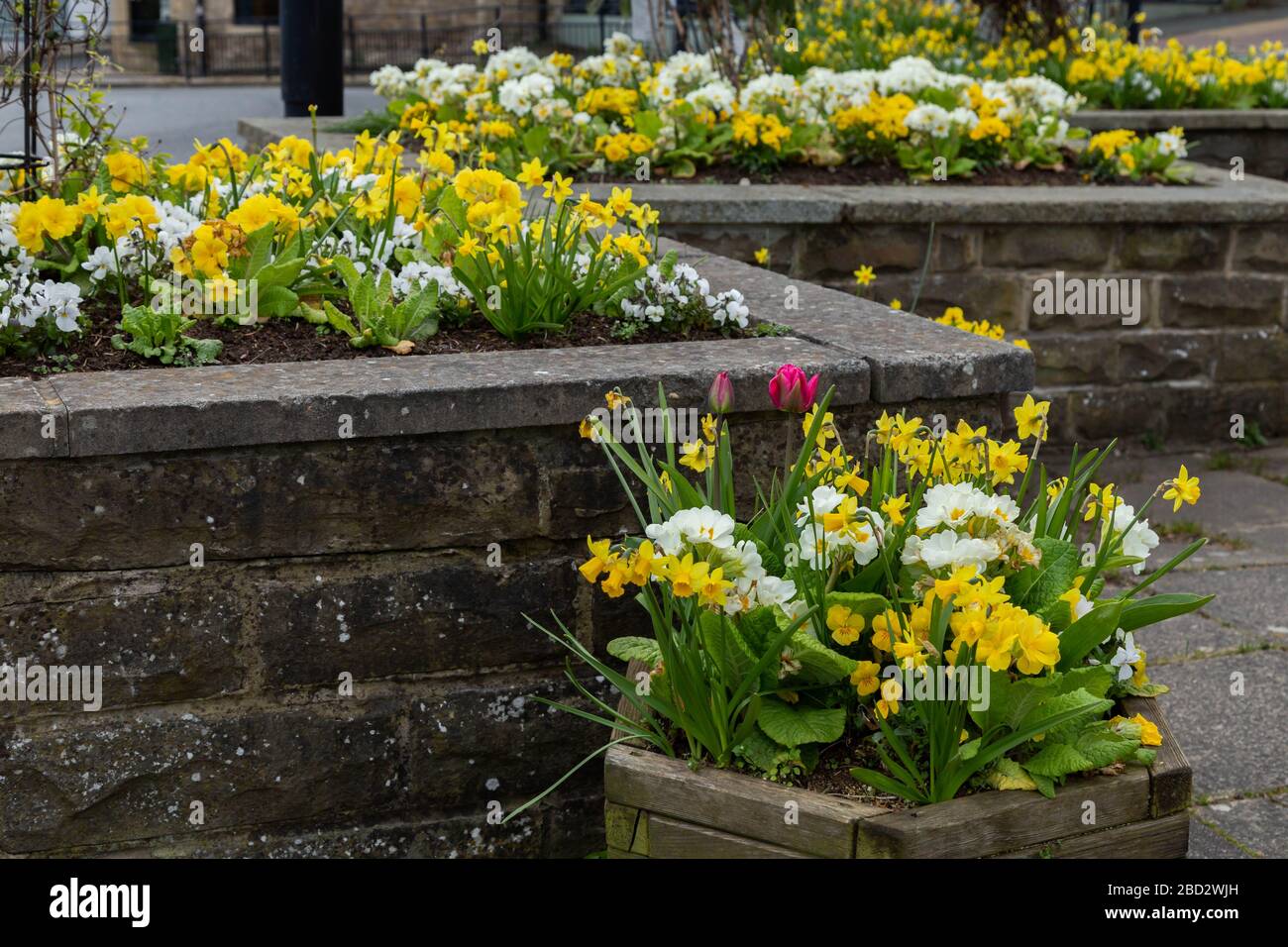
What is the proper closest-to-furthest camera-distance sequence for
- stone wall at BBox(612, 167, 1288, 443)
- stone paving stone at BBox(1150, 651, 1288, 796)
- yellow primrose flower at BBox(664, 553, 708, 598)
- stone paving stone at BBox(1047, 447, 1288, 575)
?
yellow primrose flower at BBox(664, 553, 708, 598) < stone paving stone at BBox(1150, 651, 1288, 796) < stone paving stone at BBox(1047, 447, 1288, 575) < stone wall at BBox(612, 167, 1288, 443)

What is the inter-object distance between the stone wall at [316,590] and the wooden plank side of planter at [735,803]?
2.35ft

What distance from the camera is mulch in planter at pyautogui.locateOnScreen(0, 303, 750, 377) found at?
299 cm

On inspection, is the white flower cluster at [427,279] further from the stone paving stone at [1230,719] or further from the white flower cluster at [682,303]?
the stone paving stone at [1230,719]

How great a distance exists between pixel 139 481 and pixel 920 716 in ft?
4.21

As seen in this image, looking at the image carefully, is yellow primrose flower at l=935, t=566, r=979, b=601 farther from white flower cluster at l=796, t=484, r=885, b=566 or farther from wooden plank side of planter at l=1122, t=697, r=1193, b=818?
wooden plank side of planter at l=1122, t=697, r=1193, b=818

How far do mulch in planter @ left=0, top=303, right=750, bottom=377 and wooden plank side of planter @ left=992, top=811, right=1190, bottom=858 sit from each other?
152 cm

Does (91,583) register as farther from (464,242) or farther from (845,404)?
(845,404)

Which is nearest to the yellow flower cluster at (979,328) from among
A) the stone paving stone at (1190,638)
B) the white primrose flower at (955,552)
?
the stone paving stone at (1190,638)

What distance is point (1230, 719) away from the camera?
355 centimetres

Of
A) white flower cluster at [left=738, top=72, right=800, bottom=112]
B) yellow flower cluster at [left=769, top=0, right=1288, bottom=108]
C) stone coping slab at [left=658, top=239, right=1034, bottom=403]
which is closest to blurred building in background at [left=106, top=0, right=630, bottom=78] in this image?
yellow flower cluster at [left=769, top=0, right=1288, bottom=108]

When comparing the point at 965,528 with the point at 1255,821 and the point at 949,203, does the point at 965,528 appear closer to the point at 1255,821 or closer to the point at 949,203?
the point at 1255,821

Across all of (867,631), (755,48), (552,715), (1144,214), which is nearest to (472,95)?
(755,48)

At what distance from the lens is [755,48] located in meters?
7.82

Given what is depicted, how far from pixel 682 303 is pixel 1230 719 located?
1.49m
